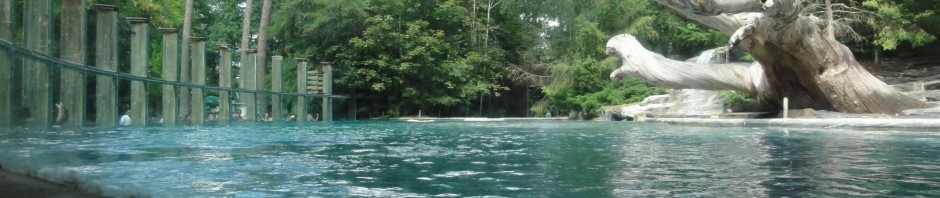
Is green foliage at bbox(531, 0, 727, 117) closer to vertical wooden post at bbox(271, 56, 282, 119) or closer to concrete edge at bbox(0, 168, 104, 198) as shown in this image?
Answer: vertical wooden post at bbox(271, 56, 282, 119)

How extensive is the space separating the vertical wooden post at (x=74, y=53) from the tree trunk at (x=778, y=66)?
7.35m

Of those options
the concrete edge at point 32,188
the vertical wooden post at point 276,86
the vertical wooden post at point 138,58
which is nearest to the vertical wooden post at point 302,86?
the vertical wooden post at point 276,86

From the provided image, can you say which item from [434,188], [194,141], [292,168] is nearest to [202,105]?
[194,141]

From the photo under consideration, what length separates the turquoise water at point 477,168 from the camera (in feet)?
12.8

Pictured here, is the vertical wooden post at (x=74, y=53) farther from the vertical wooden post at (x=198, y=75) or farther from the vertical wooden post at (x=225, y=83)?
the vertical wooden post at (x=225, y=83)

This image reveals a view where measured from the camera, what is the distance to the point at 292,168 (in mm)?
5164

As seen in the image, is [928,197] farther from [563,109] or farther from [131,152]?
[563,109]

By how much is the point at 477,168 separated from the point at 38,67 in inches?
164

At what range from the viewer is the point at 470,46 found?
102 feet

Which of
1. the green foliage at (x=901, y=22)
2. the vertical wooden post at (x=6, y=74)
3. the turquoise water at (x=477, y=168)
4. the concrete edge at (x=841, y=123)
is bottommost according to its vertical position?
the turquoise water at (x=477, y=168)

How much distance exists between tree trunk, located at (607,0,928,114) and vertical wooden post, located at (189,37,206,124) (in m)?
7.77

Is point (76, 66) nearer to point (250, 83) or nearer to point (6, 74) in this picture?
point (6, 74)

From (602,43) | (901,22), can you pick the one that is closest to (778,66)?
(901,22)

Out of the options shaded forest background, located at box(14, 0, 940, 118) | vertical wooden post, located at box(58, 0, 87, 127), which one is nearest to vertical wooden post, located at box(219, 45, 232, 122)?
shaded forest background, located at box(14, 0, 940, 118)
